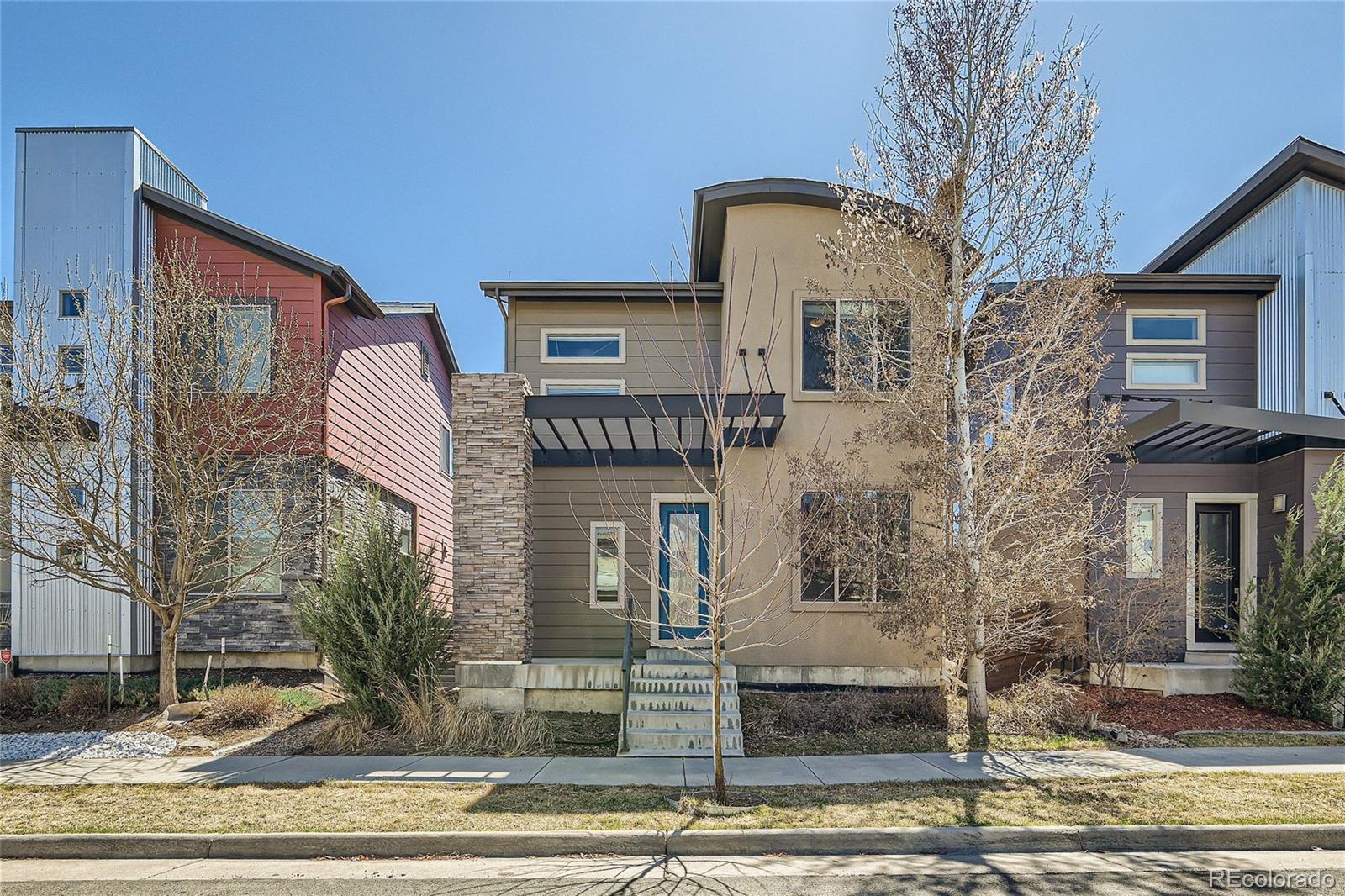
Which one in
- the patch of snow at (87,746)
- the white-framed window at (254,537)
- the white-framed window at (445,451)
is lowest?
the patch of snow at (87,746)

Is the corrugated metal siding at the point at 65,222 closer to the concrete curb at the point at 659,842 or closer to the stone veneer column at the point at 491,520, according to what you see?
the stone veneer column at the point at 491,520

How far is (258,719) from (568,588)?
506cm

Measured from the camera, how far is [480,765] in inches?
328

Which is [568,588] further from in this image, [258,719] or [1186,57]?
[1186,57]

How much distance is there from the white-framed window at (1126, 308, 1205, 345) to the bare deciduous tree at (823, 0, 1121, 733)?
152 inches

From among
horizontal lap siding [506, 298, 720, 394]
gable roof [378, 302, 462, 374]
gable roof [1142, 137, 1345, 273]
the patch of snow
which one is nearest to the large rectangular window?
horizontal lap siding [506, 298, 720, 394]

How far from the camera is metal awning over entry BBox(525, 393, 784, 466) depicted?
10.6 m

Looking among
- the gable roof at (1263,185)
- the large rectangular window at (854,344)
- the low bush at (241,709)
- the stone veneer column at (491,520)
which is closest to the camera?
the low bush at (241,709)

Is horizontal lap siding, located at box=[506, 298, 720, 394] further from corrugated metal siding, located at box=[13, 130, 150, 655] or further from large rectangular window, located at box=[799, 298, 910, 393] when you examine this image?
corrugated metal siding, located at box=[13, 130, 150, 655]

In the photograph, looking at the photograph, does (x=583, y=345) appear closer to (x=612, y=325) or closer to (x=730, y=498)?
(x=612, y=325)

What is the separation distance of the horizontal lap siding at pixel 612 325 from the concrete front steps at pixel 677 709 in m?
5.00

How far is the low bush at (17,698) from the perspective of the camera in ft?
35.2

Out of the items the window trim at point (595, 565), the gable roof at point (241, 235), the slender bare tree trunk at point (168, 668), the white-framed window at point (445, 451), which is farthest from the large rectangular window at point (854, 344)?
the white-framed window at point (445, 451)

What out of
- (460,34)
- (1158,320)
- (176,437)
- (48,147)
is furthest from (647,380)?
(48,147)
